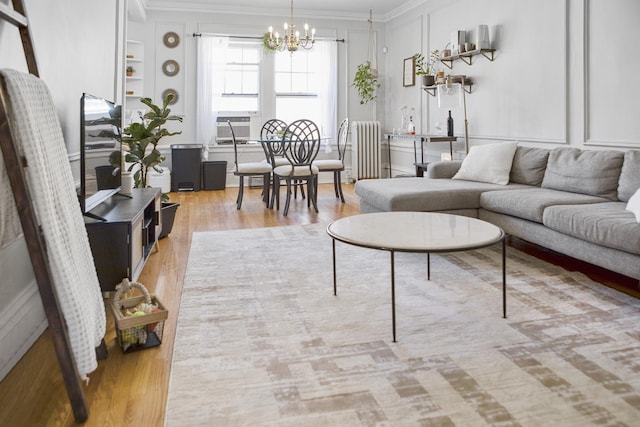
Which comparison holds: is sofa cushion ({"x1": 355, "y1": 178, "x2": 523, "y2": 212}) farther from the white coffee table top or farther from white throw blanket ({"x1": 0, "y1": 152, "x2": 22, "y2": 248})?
white throw blanket ({"x1": 0, "y1": 152, "x2": 22, "y2": 248})

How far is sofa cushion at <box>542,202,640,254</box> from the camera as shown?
8.26ft

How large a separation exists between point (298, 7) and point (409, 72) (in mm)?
1907

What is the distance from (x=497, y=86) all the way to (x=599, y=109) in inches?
54.5

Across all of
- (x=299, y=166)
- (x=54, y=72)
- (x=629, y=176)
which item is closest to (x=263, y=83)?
(x=299, y=166)

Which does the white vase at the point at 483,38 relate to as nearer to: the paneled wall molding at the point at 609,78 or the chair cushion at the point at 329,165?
the paneled wall molding at the point at 609,78

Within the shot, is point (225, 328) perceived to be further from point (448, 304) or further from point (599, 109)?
point (599, 109)

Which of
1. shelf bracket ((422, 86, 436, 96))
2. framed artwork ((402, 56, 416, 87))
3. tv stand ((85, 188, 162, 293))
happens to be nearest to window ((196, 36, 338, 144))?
framed artwork ((402, 56, 416, 87))

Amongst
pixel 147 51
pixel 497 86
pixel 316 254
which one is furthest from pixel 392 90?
pixel 316 254

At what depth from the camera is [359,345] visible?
2.08 meters

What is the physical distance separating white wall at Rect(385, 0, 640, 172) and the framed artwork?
→ 522 mm

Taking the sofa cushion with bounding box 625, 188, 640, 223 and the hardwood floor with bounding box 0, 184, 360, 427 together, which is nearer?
the hardwood floor with bounding box 0, 184, 360, 427

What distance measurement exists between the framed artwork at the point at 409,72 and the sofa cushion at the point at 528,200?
11.8 ft

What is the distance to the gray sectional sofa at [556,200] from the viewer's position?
2.68 metres

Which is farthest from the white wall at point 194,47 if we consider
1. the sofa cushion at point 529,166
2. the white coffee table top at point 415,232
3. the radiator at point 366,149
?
the white coffee table top at point 415,232
